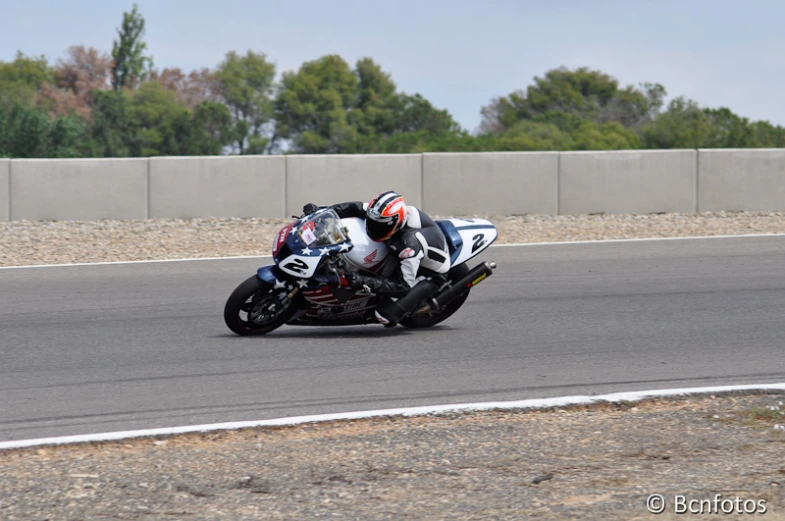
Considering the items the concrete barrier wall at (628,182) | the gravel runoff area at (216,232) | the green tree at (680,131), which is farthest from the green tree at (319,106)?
the gravel runoff area at (216,232)

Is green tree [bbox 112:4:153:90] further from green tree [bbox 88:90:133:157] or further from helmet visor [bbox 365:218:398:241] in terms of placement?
helmet visor [bbox 365:218:398:241]

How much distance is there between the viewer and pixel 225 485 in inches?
229

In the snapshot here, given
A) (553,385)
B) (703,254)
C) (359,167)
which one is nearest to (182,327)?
(553,385)

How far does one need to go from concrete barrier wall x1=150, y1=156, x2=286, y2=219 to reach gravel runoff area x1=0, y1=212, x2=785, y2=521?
1219 cm

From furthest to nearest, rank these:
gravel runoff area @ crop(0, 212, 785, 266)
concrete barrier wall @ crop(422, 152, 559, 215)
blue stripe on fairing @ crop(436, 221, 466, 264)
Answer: concrete barrier wall @ crop(422, 152, 559, 215)
gravel runoff area @ crop(0, 212, 785, 266)
blue stripe on fairing @ crop(436, 221, 466, 264)

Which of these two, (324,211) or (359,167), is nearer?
(324,211)

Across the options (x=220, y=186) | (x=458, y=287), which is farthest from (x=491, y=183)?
(x=458, y=287)

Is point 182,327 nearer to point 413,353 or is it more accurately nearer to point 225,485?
point 413,353

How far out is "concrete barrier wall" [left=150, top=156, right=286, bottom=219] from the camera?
18.8 meters

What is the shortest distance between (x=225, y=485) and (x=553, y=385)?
3.06 m

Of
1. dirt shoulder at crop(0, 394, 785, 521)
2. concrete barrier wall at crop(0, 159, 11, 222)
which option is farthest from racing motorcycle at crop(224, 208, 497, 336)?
concrete barrier wall at crop(0, 159, 11, 222)

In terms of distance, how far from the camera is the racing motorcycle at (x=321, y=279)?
30.7 feet

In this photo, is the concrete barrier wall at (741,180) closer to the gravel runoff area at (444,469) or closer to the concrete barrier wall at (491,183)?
the concrete barrier wall at (491,183)

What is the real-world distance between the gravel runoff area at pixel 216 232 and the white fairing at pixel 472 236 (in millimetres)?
5894
